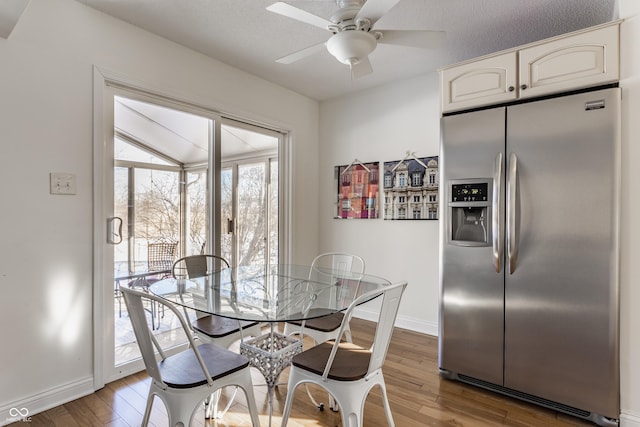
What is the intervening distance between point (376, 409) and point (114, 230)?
6.97 ft

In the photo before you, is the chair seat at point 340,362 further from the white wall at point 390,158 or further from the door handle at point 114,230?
the white wall at point 390,158

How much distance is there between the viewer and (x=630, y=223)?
1806mm

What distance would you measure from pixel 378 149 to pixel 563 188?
6.33 feet

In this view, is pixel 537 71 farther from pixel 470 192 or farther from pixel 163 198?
pixel 163 198

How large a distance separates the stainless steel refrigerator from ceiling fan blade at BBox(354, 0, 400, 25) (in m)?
1.01

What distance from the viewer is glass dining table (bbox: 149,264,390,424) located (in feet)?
5.28

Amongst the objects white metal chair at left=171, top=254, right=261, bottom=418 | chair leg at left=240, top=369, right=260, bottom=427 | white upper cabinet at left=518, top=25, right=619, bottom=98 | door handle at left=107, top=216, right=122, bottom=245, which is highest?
white upper cabinet at left=518, top=25, right=619, bottom=98

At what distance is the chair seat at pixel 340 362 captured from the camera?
1.49 meters

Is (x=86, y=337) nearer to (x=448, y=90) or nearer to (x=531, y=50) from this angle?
(x=448, y=90)

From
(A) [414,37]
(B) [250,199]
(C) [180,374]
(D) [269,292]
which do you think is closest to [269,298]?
(D) [269,292]

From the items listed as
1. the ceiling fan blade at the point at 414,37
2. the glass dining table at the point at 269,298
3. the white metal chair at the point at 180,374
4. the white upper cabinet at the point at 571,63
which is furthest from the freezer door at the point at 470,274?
the white metal chair at the point at 180,374

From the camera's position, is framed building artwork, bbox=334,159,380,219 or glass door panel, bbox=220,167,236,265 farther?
framed building artwork, bbox=334,159,380,219

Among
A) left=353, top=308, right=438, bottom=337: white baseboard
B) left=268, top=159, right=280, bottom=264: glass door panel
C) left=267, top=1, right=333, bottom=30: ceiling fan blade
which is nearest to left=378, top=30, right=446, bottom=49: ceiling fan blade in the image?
left=267, top=1, right=333, bottom=30: ceiling fan blade

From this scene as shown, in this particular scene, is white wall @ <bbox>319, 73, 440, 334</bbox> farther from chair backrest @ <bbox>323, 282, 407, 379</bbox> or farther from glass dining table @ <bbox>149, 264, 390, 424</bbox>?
chair backrest @ <bbox>323, 282, 407, 379</bbox>
